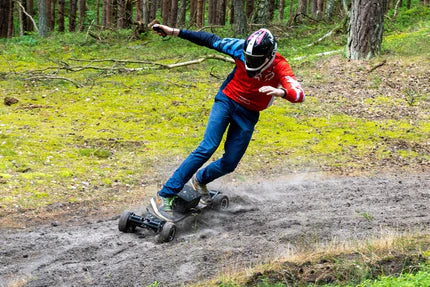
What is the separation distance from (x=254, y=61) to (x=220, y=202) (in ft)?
7.64

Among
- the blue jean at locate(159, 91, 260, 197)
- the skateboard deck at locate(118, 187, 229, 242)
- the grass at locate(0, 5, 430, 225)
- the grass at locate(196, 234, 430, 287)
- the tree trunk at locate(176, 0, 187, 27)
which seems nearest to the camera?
the grass at locate(196, 234, 430, 287)

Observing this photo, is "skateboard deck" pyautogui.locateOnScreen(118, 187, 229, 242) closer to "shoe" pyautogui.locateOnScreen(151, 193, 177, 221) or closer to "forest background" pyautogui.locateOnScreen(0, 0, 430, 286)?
"shoe" pyautogui.locateOnScreen(151, 193, 177, 221)

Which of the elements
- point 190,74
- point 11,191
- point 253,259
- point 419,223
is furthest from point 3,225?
point 190,74

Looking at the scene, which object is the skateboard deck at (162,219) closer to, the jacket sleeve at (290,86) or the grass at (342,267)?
the grass at (342,267)

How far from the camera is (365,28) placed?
14133 mm

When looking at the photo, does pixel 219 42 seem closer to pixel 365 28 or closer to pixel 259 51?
pixel 259 51

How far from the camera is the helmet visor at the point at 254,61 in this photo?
629 centimetres

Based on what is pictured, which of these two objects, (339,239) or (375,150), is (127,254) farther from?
(375,150)

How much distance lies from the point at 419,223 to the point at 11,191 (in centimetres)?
573

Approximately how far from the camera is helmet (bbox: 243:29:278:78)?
20.5 feet

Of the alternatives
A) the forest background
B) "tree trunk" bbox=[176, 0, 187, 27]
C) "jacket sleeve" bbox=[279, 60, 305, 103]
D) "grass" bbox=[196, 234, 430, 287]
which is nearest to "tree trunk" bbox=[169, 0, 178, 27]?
"tree trunk" bbox=[176, 0, 187, 27]

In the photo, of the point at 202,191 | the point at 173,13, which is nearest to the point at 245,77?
the point at 202,191

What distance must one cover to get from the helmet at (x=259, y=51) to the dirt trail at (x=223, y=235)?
83.6 inches

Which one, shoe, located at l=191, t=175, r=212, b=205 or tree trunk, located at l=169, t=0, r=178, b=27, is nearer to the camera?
shoe, located at l=191, t=175, r=212, b=205
